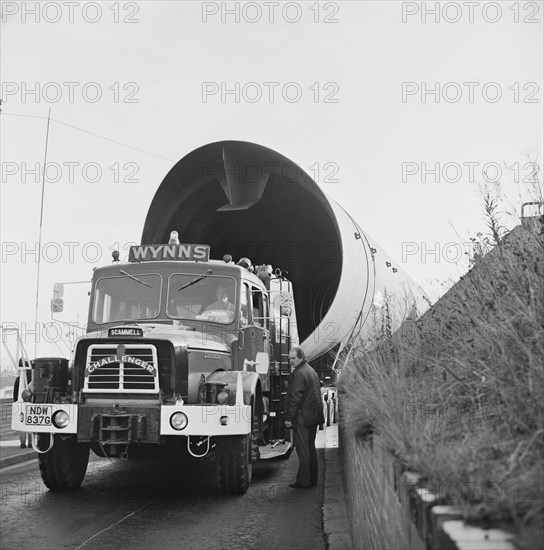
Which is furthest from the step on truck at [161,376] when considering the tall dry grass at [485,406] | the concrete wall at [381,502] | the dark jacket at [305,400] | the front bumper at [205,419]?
the concrete wall at [381,502]

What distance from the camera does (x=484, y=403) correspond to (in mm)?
3562

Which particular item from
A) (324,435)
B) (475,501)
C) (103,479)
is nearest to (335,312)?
(324,435)

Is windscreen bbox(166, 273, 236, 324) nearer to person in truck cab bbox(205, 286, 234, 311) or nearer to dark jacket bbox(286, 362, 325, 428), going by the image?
person in truck cab bbox(205, 286, 234, 311)

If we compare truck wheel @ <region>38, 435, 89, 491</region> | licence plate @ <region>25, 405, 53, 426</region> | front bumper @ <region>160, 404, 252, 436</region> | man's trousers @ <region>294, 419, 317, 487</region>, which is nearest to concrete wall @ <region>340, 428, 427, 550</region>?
front bumper @ <region>160, 404, 252, 436</region>

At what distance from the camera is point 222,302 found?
29.9ft

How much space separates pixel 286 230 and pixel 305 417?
8.20 m

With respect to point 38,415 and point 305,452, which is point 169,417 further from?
point 305,452

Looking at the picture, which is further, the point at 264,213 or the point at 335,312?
the point at 264,213

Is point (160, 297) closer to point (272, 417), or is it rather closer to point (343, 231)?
point (272, 417)

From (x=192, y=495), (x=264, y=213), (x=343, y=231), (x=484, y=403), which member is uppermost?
(x=264, y=213)

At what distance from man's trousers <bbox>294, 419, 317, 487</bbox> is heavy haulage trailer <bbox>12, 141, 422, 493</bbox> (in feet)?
1.62

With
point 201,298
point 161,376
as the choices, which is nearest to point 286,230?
point 201,298

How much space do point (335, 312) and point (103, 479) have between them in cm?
563

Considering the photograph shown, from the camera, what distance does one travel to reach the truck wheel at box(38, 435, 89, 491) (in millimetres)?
7938
